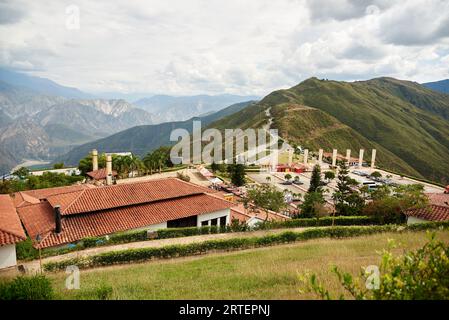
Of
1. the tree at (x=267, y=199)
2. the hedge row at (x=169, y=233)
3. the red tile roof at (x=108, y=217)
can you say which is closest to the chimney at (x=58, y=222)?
the red tile roof at (x=108, y=217)

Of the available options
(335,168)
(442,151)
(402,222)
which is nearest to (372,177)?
(335,168)

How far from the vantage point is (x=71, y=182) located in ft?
194

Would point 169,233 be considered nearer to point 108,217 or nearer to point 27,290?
point 108,217

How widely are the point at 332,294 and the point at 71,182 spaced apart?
203 ft

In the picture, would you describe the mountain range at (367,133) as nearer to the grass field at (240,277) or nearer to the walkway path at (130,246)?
the walkway path at (130,246)

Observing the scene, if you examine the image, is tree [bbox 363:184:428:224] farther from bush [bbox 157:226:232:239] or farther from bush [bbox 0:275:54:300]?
bush [bbox 0:275:54:300]

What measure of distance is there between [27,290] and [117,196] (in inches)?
833

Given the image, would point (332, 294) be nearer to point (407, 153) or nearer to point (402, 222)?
point (402, 222)

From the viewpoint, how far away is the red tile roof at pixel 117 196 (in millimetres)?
25422

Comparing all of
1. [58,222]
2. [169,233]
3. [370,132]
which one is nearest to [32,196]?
[58,222]

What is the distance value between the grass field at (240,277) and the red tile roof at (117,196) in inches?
340

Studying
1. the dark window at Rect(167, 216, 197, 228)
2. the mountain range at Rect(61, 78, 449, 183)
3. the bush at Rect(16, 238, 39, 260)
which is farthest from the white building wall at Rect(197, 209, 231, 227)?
the mountain range at Rect(61, 78, 449, 183)

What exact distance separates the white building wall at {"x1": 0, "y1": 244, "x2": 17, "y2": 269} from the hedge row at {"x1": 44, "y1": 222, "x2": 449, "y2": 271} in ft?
11.1
